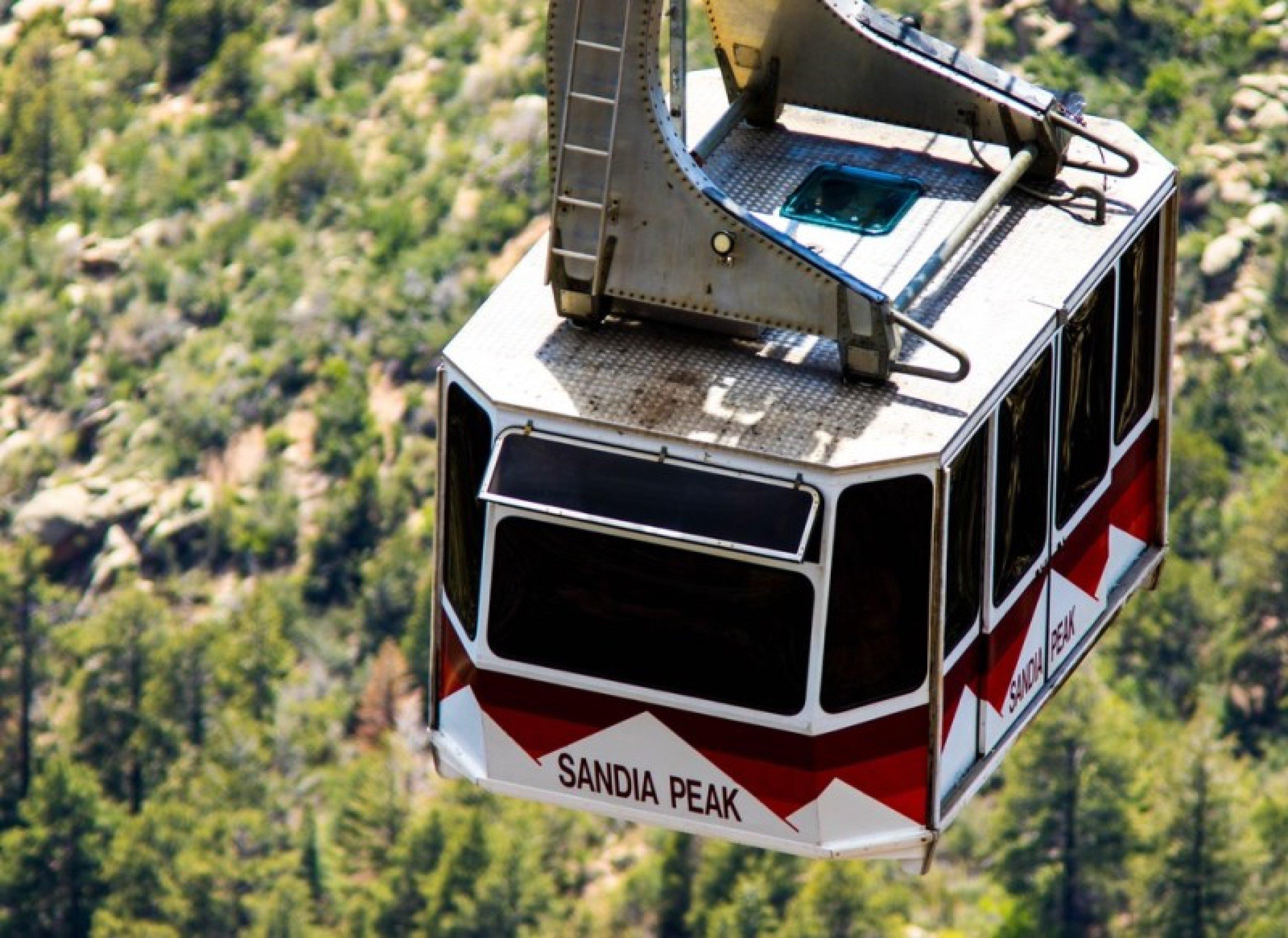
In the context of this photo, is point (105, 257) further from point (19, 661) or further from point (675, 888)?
point (675, 888)

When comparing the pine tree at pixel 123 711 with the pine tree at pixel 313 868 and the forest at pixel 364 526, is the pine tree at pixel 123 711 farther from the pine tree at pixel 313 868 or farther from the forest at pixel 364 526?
the pine tree at pixel 313 868

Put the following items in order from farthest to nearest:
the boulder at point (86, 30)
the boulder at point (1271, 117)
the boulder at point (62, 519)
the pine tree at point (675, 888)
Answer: the boulder at point (86, 30) → the boulder at point (62, 519) → the pine tree at point (675, 888) → the boulder at point (1271, 117)

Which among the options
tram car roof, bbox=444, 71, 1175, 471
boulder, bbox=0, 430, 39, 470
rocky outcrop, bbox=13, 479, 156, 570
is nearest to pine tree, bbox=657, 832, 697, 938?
rocky outcrop, bbox=13, 479, 156, 570

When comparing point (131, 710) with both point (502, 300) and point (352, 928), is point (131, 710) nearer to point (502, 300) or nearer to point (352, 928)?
point (352, 928)

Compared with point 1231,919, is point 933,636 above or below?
above

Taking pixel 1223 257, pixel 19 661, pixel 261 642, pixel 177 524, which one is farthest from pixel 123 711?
pixel 1223 257

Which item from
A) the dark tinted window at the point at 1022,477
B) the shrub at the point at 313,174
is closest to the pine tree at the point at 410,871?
the shrub at the point at 313,174

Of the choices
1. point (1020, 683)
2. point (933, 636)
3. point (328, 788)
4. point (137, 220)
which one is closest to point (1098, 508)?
point (1020, 683)

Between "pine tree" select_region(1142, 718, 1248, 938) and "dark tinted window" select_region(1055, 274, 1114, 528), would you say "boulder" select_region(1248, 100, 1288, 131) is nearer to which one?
"pine tree" select_region(1142, 718, 1248, 938)
